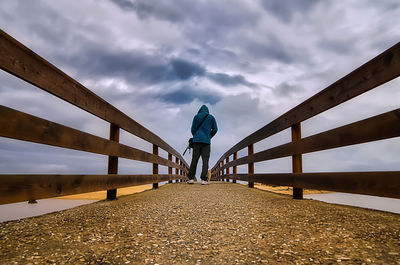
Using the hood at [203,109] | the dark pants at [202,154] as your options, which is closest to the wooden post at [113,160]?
the dark pants at [202,154]

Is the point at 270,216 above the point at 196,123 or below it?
below

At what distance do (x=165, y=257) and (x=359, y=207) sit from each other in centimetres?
317

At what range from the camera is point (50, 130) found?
2.79 m

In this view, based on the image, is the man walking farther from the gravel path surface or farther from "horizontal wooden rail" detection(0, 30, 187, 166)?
the gravel path surface

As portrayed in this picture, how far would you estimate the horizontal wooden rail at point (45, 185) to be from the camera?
7.54 ft

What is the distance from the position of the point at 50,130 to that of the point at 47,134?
0.07 metres

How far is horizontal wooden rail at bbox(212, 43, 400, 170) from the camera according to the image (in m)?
2.54

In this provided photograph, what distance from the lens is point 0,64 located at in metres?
2.24

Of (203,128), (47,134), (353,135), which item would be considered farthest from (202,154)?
(47,134)

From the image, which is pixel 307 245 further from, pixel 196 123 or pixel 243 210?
pixel 196 123

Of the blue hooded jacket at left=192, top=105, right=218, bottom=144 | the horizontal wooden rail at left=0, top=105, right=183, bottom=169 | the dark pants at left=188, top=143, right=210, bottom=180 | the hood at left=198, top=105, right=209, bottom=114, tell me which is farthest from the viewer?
the hood at left=198, top=105, right=209, bottom=114

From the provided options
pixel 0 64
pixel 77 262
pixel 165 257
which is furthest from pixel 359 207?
pixel 0 64

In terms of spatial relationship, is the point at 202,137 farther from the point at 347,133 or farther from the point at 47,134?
the point at 47,134

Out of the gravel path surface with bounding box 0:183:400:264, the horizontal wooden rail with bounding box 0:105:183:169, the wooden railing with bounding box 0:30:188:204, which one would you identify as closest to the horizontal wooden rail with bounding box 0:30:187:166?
the wooden railing with bounding box 0:30:188:204
